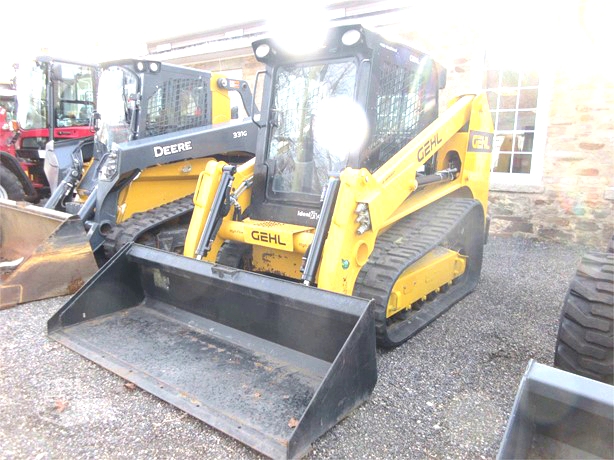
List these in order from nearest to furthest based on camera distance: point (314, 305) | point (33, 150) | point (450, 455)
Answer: point (450, 455), point (314, 305), point (33, 150)

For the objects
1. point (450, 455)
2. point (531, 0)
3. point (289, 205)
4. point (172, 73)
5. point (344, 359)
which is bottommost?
point (450, 455)

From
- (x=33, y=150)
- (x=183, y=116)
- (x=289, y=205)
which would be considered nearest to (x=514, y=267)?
(x=289, y=205)

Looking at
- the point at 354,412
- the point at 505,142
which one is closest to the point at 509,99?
the point at 505,142

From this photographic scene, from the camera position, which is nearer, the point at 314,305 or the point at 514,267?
the point at 314,305

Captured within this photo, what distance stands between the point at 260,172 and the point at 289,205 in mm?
401

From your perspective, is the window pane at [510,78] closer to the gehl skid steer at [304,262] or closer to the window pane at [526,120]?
the window pane at [526,120]

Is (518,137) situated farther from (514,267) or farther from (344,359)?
(344,359)

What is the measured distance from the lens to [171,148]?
5289mm

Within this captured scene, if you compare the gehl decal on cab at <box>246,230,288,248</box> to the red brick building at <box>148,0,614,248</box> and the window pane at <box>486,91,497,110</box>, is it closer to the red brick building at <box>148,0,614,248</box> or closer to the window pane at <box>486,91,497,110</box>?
the red brick building at <box>148,0,614,248</box>

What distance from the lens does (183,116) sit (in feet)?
19.2

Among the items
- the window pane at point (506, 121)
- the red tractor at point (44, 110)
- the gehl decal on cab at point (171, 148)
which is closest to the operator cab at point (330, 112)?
the gehl decal on cab at point (171, 148)

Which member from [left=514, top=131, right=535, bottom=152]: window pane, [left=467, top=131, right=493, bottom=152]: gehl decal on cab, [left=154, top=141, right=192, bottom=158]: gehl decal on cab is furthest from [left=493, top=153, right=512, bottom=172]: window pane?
[left=154, top=141, right=192, bottom=158]: gehl decal on cab

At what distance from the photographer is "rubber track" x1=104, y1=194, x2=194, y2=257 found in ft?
15.8

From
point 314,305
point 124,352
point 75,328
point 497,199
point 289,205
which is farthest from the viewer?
point 497,199
